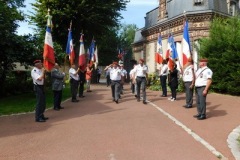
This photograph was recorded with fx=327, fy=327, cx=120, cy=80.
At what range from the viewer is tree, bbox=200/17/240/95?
667 inches

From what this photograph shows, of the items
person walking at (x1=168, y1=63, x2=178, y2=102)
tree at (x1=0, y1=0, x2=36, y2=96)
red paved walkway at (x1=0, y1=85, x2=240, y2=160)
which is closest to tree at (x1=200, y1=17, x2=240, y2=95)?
person walking at (x1=168, y1=63, x2=178, y2=102)

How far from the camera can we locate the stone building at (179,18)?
991 inches

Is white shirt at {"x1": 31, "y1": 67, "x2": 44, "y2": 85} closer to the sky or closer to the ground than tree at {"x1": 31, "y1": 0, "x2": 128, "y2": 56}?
closer to the ground

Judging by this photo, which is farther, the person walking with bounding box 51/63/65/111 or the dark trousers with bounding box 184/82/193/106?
the person walking with bounding box 51/63/65/111

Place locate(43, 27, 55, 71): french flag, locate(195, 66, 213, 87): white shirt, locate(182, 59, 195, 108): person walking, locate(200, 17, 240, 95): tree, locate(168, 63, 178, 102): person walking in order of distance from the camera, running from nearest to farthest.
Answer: locate(195, 66, 213, 87): white shirt, locate(43, 27, 55, 71): french flag, locate(182, 59, 195, 108): person walking, locate(168, 63, 178, 102): person walking, locate(200, 17, 240, 95): tree

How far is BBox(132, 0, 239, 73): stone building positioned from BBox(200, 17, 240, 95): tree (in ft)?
10.7

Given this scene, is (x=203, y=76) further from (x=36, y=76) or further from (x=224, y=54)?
(x=224, y=54)

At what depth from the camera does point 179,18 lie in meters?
26.8

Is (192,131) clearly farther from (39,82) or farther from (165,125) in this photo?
(39,82)

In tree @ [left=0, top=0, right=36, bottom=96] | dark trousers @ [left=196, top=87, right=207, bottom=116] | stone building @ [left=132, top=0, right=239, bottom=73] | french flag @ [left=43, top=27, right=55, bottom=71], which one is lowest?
dark trousers @ [left=196, top=87, right=207, bottom=116]

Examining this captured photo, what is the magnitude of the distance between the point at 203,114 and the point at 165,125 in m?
1.62

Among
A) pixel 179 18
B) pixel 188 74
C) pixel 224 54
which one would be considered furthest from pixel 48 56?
pixel 179 18

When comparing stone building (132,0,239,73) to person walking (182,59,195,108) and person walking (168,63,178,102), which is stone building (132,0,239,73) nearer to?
person walking (168,63,178,102)

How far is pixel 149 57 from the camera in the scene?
3309 cm
